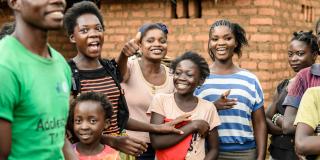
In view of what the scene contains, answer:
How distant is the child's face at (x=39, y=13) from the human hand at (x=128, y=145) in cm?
136

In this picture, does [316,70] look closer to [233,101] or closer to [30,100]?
[233,101]

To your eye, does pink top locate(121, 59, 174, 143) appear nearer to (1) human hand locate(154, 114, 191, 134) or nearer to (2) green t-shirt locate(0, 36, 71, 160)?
(1) human hand locate(154, 114, 191, 134)

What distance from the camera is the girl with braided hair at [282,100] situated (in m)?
4.41

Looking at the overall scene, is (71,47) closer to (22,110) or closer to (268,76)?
(268,76)

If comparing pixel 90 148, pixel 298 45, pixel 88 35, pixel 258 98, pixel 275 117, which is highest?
pixel 88 35

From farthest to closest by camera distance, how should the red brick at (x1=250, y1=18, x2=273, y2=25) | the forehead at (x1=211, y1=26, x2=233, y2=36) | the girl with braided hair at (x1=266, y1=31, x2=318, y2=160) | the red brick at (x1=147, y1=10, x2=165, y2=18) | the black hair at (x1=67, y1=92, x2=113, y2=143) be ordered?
1. the red brick at (x1=147, y1=10, x2=165, y2=18)
2. the red brick at (x1=250, y1=18, x2=273, y2=25)
3. the girl with braided hair at (x1=266, y1=31, x2=318, y2=160)
4. the forehead at (x1=211, y1=26, x2=233, y2=36)
5. the black hair at (x1=67, y1=92, x2=113, y2=143)

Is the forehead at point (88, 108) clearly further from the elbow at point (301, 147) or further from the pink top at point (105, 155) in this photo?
the elbow at point (301, 147)

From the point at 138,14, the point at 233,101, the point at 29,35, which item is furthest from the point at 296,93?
the point at 138,14

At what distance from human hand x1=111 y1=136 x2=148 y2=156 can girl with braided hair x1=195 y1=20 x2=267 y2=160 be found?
806 millimetres

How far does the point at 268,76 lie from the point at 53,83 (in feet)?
14.9

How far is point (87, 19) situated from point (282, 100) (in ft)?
5.83

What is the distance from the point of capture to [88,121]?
11.1 feet

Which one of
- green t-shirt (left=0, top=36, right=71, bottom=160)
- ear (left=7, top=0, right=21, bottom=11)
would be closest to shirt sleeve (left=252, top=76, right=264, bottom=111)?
green t-shirt (left=0, top=36, right=71, bottom=160)

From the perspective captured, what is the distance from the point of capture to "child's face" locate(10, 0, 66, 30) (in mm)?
A: 2170
